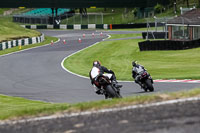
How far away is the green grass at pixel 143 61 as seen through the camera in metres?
28.3

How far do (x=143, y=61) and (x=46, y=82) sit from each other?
37.3 feet

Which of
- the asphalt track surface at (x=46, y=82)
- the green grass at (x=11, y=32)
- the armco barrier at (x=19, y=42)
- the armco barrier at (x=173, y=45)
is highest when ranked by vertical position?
the green grass at (x=11, y=32)

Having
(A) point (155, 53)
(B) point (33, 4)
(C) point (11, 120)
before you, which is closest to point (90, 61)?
(A) point (155, 53)

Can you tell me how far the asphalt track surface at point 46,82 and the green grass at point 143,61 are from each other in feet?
5.48

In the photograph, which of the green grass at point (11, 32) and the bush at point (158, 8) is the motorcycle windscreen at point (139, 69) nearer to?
the green grass at point (11, 32)

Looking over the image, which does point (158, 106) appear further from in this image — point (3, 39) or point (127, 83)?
point (3, 39)

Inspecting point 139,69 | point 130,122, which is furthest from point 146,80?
point 130,122

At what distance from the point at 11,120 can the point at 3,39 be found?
150ft

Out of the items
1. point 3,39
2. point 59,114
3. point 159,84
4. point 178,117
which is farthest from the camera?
point 3,39

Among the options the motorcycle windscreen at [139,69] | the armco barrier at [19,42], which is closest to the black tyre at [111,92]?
the motorcycle windscreen at [139,69]

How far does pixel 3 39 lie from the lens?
54750mm

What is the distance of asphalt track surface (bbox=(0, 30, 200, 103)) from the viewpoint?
21.3 meters

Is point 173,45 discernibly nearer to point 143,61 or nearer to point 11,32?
point 143,61

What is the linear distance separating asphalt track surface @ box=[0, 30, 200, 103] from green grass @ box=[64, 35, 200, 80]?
1.67m
